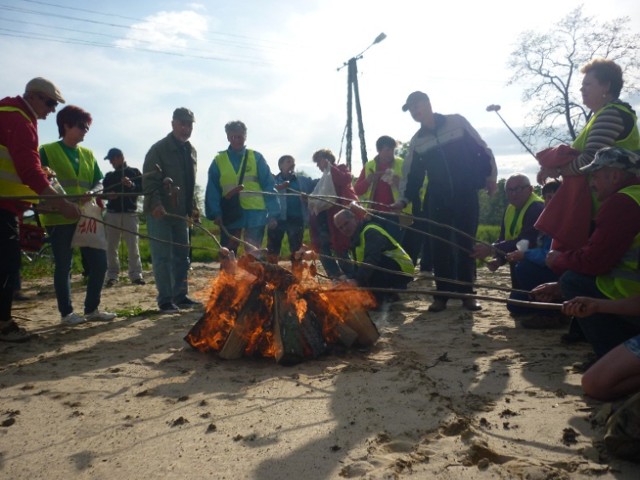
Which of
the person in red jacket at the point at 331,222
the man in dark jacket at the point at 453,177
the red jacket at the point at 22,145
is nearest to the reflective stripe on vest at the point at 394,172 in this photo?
the person in red jacket at the point at 331,222

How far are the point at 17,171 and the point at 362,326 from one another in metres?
2.96

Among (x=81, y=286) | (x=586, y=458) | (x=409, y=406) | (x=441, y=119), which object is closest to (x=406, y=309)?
(x=441, y=119)

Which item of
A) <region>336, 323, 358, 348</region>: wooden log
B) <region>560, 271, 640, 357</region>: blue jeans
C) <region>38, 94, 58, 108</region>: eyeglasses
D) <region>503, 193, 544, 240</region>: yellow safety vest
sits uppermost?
<region>38, 94, 58, 108</region>: eyeglasses

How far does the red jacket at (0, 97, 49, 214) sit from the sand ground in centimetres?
135

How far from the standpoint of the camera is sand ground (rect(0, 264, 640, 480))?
2223 mm

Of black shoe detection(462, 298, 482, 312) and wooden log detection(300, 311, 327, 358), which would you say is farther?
black shoe detection(462, 298, 482, 312)

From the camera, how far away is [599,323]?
10.1 ft

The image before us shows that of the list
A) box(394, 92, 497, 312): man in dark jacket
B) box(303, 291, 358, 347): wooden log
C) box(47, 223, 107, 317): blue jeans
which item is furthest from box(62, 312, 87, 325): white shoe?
box(394, 92, 497, 312): man in dark jacket

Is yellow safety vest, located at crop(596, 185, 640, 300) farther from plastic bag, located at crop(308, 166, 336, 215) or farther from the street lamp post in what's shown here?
the street lamp post

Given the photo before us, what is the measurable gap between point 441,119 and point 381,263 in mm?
1678

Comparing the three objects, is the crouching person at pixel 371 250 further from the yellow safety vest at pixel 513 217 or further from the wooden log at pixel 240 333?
the wooden log at pixel 240 333

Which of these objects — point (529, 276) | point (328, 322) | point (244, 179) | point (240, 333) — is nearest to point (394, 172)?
point (244, 179)

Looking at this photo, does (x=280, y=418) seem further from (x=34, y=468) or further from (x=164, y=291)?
(x=164, y=291)

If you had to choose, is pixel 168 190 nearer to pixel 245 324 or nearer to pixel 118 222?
pixel 245 324
